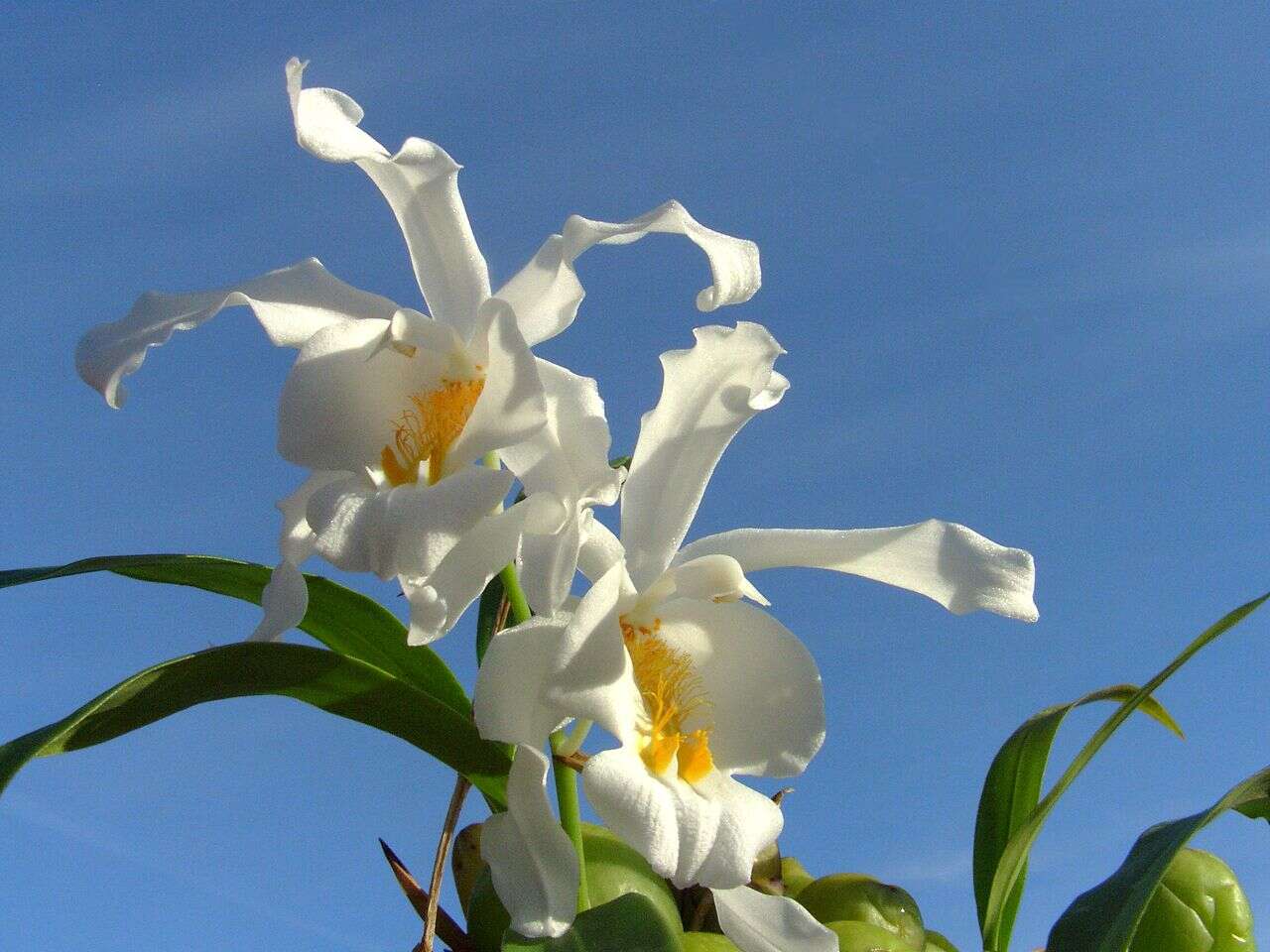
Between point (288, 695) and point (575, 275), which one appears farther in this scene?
point (288, 695)

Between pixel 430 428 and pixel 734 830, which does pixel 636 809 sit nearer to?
pixel 734 830

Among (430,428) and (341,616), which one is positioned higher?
(430,428)

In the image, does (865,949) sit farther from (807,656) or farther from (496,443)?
(496,443)

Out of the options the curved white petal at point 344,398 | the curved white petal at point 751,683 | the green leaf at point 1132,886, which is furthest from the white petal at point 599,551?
the green leaf at point 1132,886

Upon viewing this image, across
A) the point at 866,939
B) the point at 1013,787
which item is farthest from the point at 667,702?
the point at 1013,787

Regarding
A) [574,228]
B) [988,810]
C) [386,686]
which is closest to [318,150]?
[574,228]

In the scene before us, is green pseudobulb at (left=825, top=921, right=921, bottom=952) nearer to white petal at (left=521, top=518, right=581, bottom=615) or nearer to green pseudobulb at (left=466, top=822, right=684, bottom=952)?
green pseudobulb at (left=466, top=822, right=684, bottom=952)
